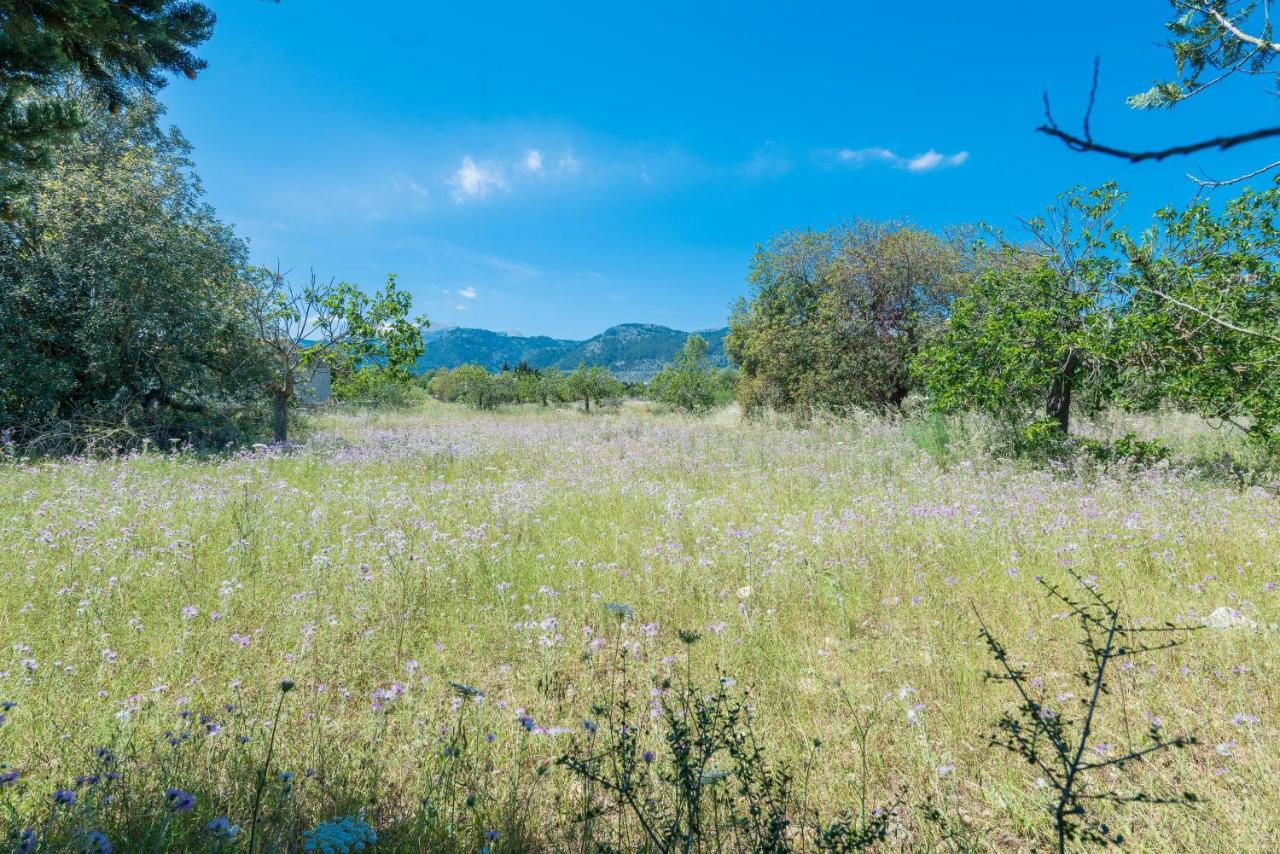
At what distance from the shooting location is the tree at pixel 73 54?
8.81ft

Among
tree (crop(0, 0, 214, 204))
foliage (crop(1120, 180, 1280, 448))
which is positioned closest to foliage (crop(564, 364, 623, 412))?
foliage (crop(1120, 180, 1280, 448))

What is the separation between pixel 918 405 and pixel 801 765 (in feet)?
53.8

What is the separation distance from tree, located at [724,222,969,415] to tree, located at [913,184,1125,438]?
613cm

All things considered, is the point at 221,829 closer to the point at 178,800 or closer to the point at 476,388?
the point at 178,800

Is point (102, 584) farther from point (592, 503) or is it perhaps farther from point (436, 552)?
point (592, 503)

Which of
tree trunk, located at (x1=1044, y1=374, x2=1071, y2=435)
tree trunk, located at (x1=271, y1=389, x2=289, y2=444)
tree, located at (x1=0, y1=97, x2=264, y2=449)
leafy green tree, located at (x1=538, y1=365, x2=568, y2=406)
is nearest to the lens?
tree trunk, located at (x1=1044, y1=374, x2=1071, y2=435)

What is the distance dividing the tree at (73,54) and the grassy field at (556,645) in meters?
2.89

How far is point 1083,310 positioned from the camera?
8938 millimetres

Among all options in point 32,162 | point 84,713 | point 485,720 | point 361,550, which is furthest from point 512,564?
point 32,162

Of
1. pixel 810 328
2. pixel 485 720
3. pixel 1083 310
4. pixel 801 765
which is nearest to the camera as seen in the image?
pixel 801 765

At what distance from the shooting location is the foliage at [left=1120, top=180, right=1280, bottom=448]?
7.14 meters

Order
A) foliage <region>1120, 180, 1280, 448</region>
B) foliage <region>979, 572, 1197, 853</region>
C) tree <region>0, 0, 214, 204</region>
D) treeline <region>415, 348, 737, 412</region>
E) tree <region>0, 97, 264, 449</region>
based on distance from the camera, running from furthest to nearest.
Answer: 1. treeline <region>415, 348, 737, 412</region>
2. tree <region>0, 97, 264, 449</region>
3. foliage <region>1120, 180, 1280, 448</region>
4. tree <region>0, 0, 214, 204</region>
5. foliage <region>979, 572, 1197, 853</region>

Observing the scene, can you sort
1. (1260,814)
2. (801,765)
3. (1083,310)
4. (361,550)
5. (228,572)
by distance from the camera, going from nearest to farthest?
(1260,814) → (801,765) → (228,572) → (361,550) → (1083,310)

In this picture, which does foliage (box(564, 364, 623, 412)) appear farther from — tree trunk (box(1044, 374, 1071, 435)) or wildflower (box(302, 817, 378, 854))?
wildflower (box(302, 817, 378, 854))
